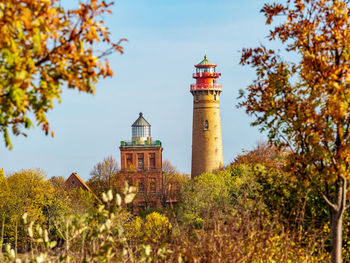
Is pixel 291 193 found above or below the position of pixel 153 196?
below

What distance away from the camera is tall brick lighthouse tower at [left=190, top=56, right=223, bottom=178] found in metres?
60.9

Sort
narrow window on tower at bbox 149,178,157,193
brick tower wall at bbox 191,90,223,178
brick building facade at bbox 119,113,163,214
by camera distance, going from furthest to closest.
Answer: narrow window on tower at bbox 149,178,157,193 < brick building facade at bbox 119,113,163,214 < brick tower wall at bbox 191,90,223,178

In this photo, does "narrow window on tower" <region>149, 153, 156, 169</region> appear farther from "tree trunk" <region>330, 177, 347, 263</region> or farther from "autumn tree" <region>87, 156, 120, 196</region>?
"tree trunk" <region>330, 177, 347, 263</region>

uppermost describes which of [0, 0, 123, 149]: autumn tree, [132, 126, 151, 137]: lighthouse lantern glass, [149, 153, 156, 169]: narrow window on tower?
[132, 126, 151, 137]: lighthouse lantern glass

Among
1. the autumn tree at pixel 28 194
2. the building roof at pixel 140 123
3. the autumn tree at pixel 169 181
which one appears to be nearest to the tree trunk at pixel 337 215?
the autumn tree at pixel 28 194

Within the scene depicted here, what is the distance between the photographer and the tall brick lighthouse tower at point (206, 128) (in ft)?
200

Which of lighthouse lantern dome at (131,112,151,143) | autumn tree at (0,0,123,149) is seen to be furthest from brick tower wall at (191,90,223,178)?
autumn tree at (0,0,123,149)

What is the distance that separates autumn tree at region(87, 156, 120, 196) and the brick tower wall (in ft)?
28.2

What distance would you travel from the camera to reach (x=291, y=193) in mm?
11453

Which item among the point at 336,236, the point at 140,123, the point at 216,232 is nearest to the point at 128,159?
the point at 140,123

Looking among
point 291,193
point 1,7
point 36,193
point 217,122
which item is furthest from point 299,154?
point 217,122

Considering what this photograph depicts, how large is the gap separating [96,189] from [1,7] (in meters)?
57.6

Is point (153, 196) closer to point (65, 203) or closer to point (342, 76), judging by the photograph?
point (65, 203)

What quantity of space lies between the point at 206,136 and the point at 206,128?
88 centimetres
